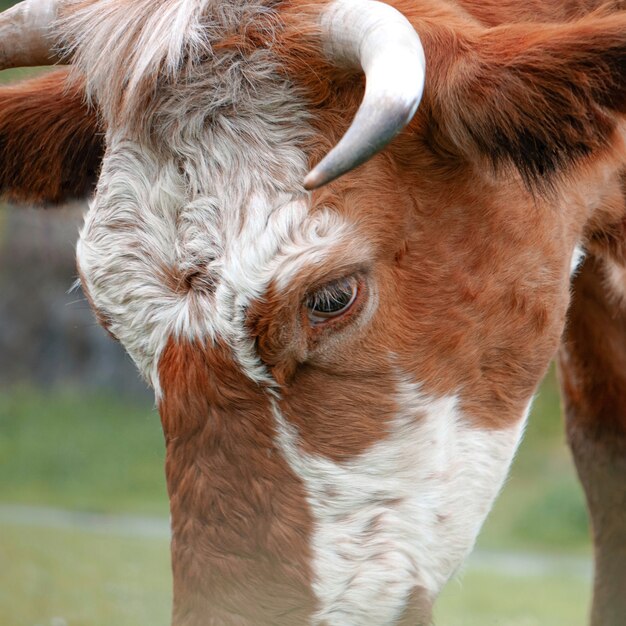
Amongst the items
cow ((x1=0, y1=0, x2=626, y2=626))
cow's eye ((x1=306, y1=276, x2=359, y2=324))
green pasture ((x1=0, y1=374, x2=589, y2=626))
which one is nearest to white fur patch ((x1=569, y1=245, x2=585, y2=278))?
cow ((x1=0, y1=0, x2=626, y2=626))

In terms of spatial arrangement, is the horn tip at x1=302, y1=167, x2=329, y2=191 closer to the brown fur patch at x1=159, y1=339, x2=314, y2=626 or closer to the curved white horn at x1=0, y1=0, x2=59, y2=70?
the brown fur patch at x1=159, y1=339, x2=314, y2=626

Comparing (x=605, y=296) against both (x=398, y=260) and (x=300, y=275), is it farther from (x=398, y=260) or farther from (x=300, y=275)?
(x=300, y=275)

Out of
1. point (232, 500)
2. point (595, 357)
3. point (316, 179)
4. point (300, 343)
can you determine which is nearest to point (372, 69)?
point (316, 179)

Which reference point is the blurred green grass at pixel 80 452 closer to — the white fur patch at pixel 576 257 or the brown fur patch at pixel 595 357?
the brown fur patch at pixel 595 357

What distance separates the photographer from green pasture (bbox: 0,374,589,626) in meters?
7.13

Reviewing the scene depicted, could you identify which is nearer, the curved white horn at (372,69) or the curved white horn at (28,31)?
the curved white horn at (372,69)

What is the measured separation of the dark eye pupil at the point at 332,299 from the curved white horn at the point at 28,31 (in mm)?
1315

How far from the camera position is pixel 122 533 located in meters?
10.7

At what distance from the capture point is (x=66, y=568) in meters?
8.16

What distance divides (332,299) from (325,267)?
0.09 meters

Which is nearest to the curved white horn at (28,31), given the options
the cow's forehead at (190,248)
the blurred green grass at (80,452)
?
the cow's forehead at (190,248)

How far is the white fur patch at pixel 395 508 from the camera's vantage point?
3066mm

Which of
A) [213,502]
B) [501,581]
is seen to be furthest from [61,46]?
[501,581]

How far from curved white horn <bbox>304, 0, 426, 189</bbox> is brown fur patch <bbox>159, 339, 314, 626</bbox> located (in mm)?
738
